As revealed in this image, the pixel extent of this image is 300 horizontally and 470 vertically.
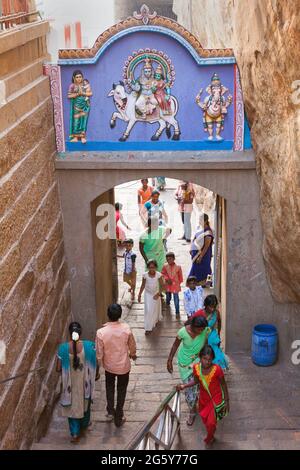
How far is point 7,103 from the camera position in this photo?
6293mm

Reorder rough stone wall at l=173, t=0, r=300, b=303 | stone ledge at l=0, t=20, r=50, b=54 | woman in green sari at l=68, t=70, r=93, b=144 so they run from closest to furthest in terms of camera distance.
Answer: rough stone wall at l=173, t=0, r=300, b=303 < stone ledge at l=0, t=20, r=50, b=54 < woman in green sari at l=68, t=70, r=93, b=144

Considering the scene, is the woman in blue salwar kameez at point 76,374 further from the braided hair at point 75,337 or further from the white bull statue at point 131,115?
the white bull statue at point 131,115

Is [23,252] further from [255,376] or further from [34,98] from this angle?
[255,376]

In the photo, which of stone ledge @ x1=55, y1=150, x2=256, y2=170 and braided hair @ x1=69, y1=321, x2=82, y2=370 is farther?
stone ledge @ x1=55, y1=150, x2=256, y2=170

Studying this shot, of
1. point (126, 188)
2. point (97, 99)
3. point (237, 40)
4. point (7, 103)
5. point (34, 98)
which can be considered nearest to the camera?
point (7, 103)

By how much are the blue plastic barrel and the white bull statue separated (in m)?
2.95

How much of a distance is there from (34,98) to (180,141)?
2.14 meters

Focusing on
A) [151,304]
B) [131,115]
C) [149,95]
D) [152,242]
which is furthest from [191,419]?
[149,95]

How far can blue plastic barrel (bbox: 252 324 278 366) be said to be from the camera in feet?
28.5

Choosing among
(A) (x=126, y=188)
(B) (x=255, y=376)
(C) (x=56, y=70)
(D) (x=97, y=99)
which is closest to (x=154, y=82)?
(D) (x=97, y=99)

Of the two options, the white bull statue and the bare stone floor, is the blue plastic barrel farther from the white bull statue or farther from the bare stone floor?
the white bull statue

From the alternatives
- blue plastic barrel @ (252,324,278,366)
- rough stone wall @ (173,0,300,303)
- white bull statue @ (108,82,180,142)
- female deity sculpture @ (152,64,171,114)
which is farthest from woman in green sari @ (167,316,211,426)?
female deity sculpture @ (152,64,171,114)

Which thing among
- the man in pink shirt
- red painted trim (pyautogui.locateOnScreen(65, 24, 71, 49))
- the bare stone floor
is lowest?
the bare stone floor

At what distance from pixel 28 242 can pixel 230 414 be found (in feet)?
10.6
